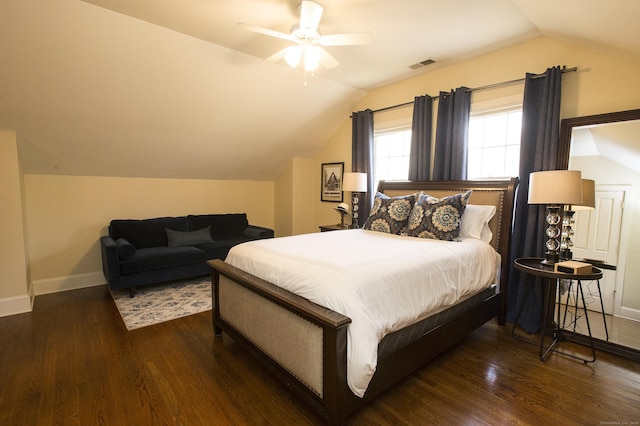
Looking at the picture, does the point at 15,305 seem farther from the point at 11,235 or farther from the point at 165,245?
the point at 165,245

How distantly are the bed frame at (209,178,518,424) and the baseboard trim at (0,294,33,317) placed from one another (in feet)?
7.12

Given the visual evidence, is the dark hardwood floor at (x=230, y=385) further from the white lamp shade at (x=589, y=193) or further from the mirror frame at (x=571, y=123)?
the mirror frame at (x=571, y=123)

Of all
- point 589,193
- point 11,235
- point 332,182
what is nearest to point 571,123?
point 589,193

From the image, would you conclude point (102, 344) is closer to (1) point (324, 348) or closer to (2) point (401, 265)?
(1) point (324, 348)

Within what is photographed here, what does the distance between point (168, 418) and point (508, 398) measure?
6.73 ft

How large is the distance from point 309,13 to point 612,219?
9.53 ft

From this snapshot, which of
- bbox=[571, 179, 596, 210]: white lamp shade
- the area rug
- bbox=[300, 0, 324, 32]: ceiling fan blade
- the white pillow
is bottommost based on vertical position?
the area rug

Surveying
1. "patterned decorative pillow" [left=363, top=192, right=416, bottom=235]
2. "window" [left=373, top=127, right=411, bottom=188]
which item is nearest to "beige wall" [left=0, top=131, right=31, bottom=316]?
"patterned decorative pillow" [left=363, top=192, right=416, bottom=235]

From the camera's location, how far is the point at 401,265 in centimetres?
197

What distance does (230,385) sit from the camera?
2039 millimetres

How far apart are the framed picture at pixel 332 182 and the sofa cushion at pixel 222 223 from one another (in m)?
1.47

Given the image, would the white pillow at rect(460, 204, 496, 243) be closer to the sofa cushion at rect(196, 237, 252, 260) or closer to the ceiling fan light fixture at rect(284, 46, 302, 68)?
the ceiling fan light fixture at rect(284, 46, 302, 68)

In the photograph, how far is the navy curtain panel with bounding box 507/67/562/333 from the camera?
276 cm

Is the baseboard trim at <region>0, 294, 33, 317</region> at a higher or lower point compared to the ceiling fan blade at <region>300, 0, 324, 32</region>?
lower
